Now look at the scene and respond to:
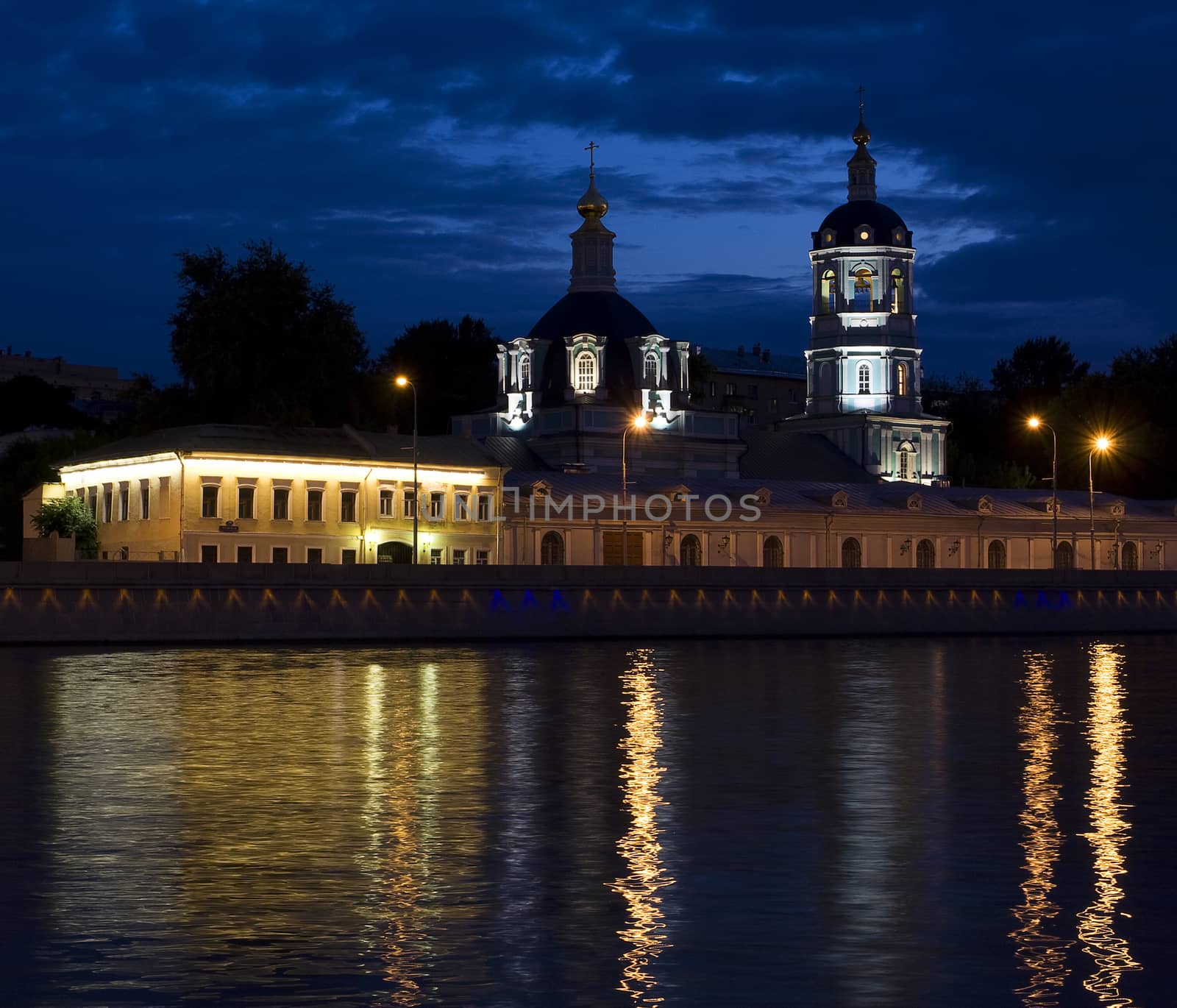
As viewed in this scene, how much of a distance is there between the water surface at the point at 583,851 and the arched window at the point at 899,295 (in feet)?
255

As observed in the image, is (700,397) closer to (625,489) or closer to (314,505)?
(625,489)

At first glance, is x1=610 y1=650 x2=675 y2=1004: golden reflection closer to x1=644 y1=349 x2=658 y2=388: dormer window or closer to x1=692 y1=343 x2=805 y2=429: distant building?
x1=644 y1=349 x2=658 y2=388: dormer window

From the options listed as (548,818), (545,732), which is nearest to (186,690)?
(545,732)

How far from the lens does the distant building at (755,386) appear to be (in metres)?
173

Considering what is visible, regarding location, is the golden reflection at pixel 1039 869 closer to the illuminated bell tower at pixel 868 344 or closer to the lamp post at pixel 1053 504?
the lamp post at pixel 1053 504

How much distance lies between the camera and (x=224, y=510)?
75.9 metres

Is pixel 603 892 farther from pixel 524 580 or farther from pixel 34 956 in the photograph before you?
pixel 524 580

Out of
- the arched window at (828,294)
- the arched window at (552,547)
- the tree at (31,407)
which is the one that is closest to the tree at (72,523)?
the arched window at (552,547)

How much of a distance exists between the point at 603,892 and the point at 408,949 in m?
3.01

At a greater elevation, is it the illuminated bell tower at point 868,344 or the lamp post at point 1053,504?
the illuminated bell tower at point 868,344

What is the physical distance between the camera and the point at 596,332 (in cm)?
10931

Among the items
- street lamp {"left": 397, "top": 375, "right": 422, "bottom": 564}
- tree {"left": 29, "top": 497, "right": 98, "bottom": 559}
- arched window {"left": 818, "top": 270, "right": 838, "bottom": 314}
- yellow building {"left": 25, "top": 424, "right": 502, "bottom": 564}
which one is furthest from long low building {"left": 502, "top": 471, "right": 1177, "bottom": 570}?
arched window {"left": 818, "top": 270, "right": 838, "bottom": 314}

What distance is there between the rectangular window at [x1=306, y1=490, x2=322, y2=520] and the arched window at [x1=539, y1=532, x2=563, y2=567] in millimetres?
10744

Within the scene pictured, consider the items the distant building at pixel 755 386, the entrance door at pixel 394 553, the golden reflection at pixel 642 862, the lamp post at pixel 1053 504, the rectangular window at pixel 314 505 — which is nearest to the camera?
the golden reflection at pixel 642 862
